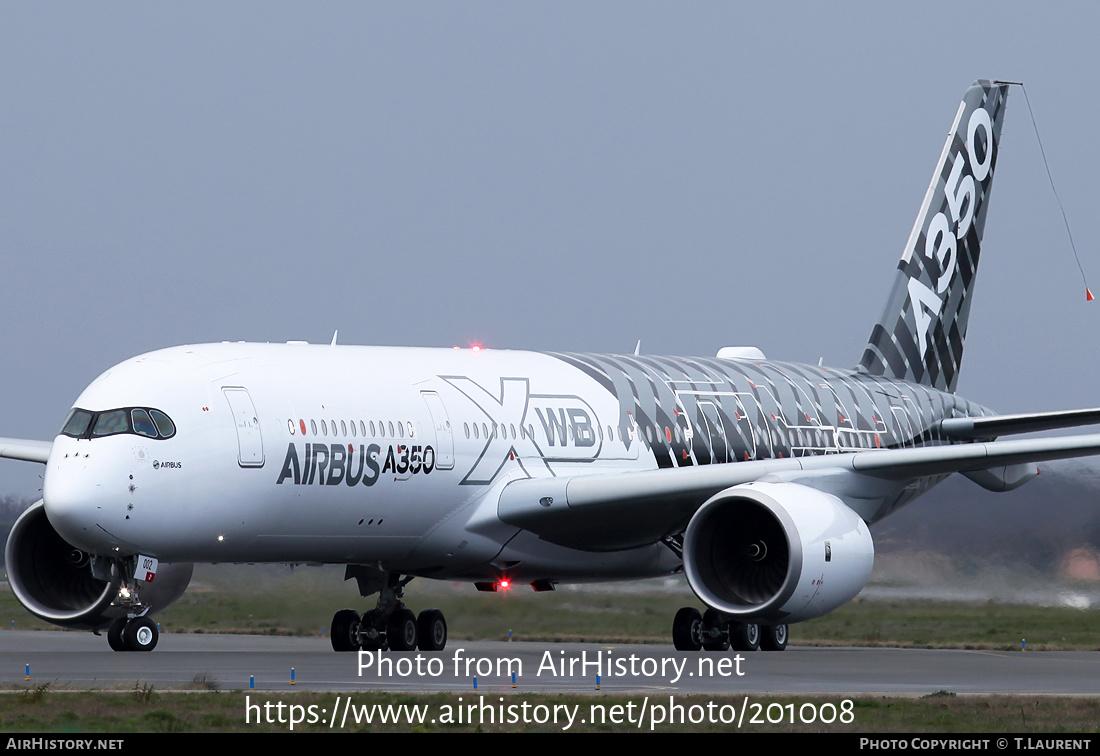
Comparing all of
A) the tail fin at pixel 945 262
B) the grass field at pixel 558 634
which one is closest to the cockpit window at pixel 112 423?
the grass field at pixel 558 634

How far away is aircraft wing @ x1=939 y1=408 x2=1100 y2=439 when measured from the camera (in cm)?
2561

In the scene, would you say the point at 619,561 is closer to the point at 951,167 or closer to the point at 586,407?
the point at 586,407

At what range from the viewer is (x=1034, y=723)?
1354 cm

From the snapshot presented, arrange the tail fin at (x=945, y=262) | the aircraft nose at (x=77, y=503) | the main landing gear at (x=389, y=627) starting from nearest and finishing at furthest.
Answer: the aircraft nose at (x=77, y=503) → the main landing gear at (x=389, y=627) → the tail fin at (x=945, y=262)

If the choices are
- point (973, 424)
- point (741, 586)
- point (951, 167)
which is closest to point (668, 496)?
point (741, 586)

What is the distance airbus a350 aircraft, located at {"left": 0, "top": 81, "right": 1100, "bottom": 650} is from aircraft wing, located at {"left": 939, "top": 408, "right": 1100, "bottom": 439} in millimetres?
77

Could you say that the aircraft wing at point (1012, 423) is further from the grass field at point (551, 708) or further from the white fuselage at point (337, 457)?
the grass field at point (551, 708)

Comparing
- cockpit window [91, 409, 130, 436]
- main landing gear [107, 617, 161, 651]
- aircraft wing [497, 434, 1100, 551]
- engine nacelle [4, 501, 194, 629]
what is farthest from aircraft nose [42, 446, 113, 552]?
aircraft wing [497, 434, 1100, 551]

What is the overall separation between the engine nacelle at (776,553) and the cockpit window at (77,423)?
22.1 ft

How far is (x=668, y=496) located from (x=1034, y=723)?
9.34 metres

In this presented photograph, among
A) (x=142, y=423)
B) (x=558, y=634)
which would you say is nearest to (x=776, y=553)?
(x=558, y=634)

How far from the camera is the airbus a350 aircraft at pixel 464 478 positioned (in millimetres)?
20078

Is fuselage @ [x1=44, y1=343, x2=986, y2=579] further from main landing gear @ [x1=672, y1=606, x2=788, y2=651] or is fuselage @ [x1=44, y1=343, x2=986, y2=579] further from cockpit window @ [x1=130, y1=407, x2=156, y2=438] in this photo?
main landing gear @ [x1=672, y1=606, x2=788, y2=651]

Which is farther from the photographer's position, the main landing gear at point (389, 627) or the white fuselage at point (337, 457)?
the main landing gear at point (389, 627)
